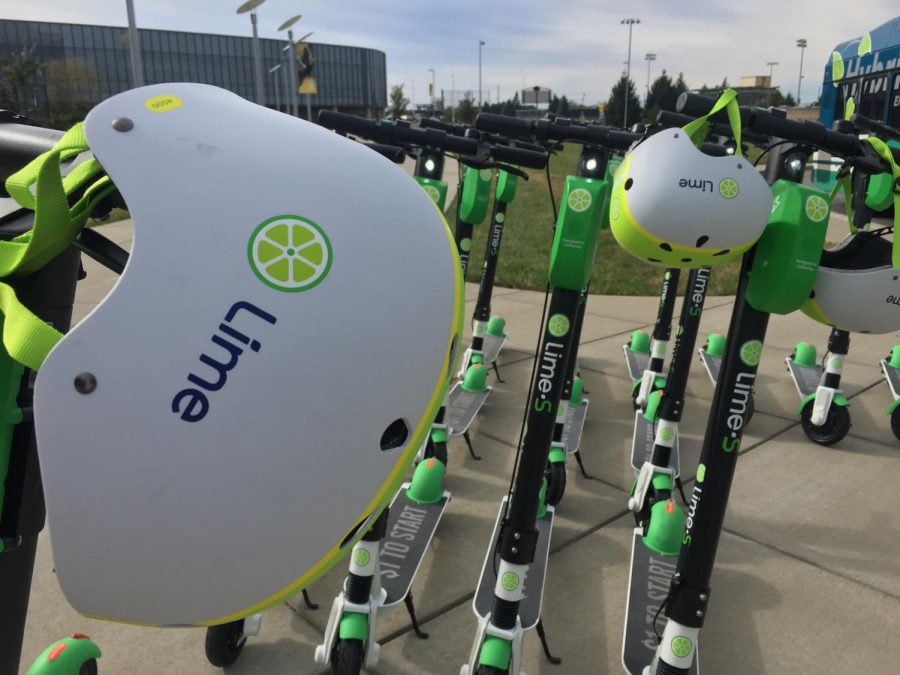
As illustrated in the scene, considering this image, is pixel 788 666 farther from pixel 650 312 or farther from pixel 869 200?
pixel 650 312

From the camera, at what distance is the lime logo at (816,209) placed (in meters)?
2.05

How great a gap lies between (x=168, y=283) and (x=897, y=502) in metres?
4.23

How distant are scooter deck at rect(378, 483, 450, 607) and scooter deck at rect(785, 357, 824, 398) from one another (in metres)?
3.07

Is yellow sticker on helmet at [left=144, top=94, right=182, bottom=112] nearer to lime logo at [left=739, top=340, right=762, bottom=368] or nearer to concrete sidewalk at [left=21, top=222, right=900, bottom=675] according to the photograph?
lime logo at [left=739, top=340, right=762, bottom=368]

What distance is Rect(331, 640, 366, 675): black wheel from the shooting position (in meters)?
2.43

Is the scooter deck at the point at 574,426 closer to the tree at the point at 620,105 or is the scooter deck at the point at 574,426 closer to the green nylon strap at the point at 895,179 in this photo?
the green nylon strap at the point at 895,179

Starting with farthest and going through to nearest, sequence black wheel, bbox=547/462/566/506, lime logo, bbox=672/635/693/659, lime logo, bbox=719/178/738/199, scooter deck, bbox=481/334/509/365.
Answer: scooter deck, bbox=481/334/509/365
black wheel, bbox=547/462/566/506
lime logo, bbox=672/635/693/659
lime logo, bbox=719/178/738/199

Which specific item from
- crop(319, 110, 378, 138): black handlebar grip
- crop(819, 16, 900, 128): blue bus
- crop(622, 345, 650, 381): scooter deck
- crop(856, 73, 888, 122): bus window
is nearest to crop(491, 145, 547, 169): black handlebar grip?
crop(319, 110, 378, 138): black handlebar grip

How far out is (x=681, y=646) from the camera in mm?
2398

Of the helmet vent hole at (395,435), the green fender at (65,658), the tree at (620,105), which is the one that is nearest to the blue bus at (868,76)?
the helmet vent hole at (395,435)

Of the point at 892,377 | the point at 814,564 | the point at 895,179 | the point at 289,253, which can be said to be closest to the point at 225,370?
the point at 289,253

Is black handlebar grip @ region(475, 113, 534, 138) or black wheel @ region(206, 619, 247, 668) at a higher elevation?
black handlebar grip @ region(475, 113, 534, 138)

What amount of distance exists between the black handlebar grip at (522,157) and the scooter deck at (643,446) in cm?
189

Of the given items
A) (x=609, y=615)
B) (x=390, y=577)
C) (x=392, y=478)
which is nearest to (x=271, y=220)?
(x=392, y=478)
